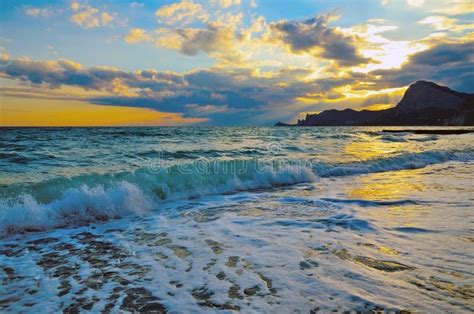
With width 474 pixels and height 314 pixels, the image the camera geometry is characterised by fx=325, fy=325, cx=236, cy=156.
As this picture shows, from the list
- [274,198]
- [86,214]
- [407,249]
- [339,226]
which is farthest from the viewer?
[274,198]

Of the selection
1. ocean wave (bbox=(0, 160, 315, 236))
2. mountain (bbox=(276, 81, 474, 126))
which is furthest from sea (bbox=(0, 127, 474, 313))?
mountain (bbox=(276, 81, 474, 126))

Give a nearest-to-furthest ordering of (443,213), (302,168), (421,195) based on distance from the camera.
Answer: (443,213), (421,195), (302,168)

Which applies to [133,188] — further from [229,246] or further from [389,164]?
[389,164]

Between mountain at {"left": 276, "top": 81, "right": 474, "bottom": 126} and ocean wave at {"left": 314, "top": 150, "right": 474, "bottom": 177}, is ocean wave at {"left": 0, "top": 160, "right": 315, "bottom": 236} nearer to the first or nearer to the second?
ocean wave at {"left": 314, "top": 150, "right": 474, "bottom": 177}

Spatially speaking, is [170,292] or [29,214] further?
[29,214]

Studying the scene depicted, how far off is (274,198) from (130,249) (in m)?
5.02

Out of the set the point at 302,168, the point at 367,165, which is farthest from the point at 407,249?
the point at 367,165

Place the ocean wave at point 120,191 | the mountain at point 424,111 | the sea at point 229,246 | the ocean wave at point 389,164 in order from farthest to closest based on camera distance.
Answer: the mountain at point 424,111 < the ocean wave at point 389,164 < the ocean wave at point 120,191 < the sea at point 229,246

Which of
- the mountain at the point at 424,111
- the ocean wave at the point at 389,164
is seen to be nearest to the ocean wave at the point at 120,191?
the ocean wave at the point at 389,164

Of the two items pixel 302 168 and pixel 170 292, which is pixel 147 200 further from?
pixel 302 168

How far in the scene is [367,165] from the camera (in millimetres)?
16375

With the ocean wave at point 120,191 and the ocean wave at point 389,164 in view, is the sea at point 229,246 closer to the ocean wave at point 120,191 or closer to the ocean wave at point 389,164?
the ocean wave at point 120,191

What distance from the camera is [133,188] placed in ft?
29.9

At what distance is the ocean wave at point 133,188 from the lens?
7.18m
